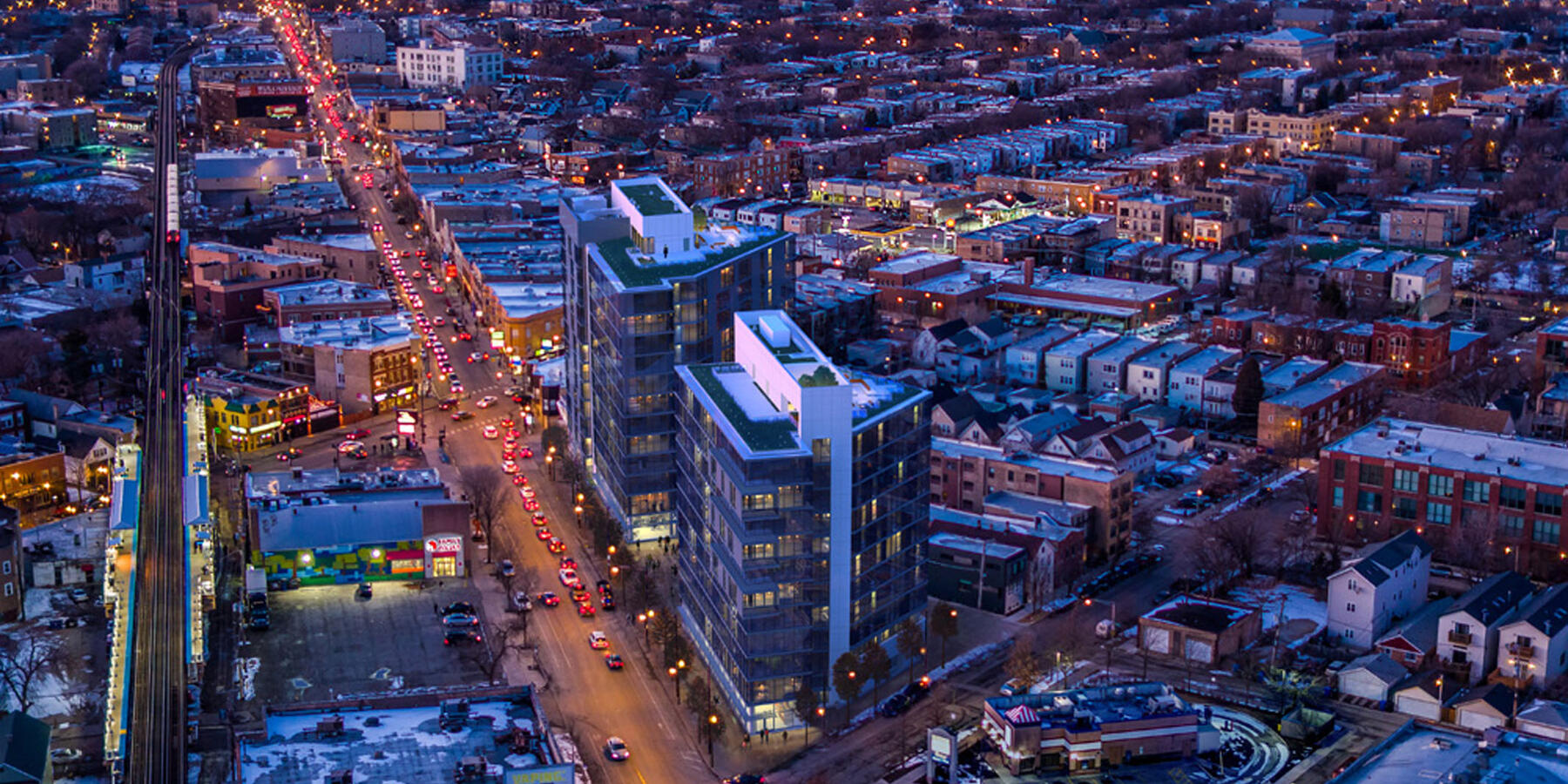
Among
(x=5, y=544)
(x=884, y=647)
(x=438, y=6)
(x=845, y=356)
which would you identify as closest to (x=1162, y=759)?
(x=884, y=647)

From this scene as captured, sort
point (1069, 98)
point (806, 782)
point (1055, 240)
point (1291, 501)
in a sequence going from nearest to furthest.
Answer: point (806, 782), point (1291, 501), point (1055, 240), point (1069, 98)

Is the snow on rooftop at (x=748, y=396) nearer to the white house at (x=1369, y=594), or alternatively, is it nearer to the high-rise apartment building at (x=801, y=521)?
the high-rise apartment building at (x=801, y=521)

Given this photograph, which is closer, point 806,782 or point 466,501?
point 806,782

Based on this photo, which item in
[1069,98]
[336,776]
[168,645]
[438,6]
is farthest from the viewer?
[438,6]

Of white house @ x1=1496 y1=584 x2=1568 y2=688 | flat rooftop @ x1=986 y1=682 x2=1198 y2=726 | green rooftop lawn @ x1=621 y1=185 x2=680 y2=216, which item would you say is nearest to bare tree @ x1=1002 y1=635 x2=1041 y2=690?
flat rooftop @ x1=986 y1=682 x2=1198 y2=726

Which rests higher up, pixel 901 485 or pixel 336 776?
pixel 901 485

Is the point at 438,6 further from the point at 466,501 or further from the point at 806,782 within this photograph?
the point at 806,782
